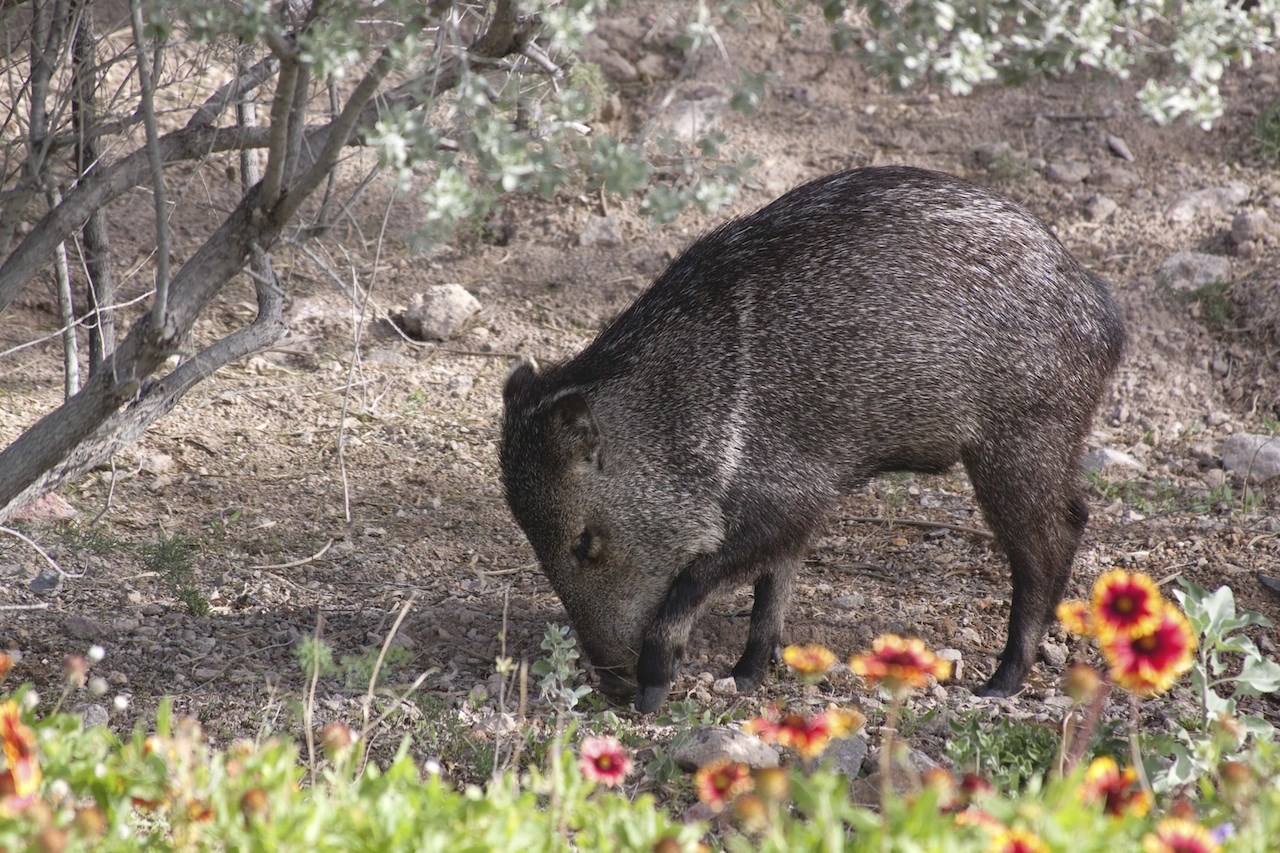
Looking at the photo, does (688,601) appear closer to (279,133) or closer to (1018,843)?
(279,133)

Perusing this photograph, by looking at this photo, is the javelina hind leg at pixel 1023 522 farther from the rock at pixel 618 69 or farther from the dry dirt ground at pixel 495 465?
the rock at pixel 618 69

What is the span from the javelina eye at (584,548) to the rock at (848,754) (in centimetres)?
95

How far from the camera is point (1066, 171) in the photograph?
689 centimetres

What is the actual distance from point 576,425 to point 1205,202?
13.9 feet

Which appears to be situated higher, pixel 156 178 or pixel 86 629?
pixel 156 178

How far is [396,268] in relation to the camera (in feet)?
21.3

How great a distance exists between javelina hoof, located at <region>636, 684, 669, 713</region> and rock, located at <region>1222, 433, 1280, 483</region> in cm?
262

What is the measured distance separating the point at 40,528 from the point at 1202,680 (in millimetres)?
3538

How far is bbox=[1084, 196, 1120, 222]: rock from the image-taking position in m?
6.62

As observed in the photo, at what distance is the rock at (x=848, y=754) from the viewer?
312 centimetres

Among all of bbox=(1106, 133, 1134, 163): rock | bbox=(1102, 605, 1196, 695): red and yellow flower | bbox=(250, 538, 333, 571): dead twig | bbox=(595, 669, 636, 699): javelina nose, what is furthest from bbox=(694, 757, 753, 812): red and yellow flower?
bbox=(1106, 133, 1134, 163): rock

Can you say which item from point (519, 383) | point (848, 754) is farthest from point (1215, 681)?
point (519, 383)

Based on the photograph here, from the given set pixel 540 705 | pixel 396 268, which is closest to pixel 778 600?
pixel 540 705

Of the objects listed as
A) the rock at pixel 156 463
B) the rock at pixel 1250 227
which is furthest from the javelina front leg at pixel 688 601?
the rock at pixel 1250 227
